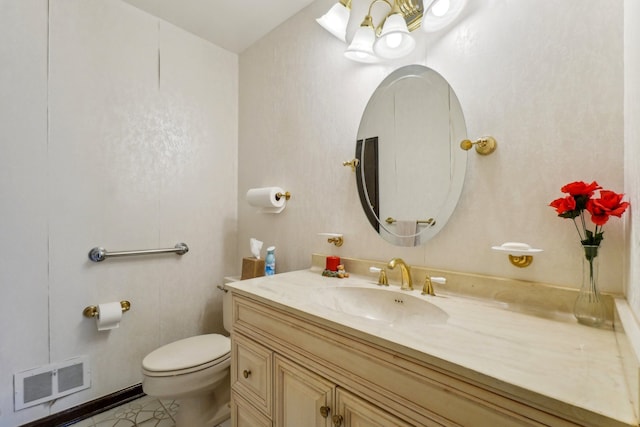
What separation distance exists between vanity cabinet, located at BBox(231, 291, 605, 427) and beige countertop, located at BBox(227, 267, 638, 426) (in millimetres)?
17

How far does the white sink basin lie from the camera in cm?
94

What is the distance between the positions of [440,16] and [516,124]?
50 cm

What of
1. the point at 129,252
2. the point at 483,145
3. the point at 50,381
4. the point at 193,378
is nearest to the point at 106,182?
the point at 129,252

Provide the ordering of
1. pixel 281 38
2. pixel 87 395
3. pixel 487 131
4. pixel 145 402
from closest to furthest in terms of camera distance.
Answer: pixel 487 131 → pixel 87 395 → pixel 145 402 → pixel 281 38

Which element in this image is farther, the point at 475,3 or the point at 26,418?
the point at 26,418

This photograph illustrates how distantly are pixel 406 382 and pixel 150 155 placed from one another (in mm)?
1856

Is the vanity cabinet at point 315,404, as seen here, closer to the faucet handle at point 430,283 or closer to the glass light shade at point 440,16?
the faucet handle at point 430,283

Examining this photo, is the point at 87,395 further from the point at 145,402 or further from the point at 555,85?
the point at 555,85

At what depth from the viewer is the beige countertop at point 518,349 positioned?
16.6 inches

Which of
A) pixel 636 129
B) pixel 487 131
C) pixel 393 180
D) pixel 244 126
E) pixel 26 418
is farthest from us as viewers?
pixel 244 126

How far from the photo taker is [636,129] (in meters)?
0.55

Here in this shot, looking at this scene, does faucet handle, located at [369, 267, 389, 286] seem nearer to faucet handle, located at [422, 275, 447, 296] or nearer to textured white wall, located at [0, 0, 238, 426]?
faucet handle, located at [422, 275, 447, 296]

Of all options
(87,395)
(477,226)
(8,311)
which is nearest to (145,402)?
(87,395)

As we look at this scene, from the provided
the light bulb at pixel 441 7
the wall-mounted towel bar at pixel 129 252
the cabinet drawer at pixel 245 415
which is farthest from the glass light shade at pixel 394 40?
the wall-mounted towel bar at pixel 129 252
